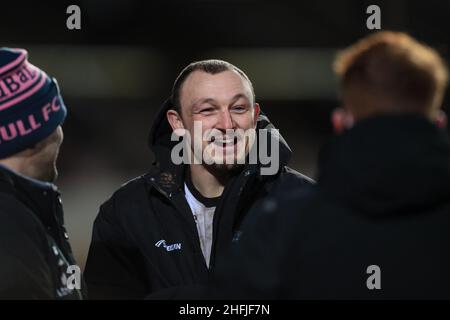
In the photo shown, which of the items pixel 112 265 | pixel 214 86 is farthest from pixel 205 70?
pixel 112 265

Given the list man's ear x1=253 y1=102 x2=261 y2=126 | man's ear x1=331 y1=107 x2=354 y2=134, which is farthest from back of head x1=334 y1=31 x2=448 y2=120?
man's ear x1=253 y1=102 x2=261 y2=126

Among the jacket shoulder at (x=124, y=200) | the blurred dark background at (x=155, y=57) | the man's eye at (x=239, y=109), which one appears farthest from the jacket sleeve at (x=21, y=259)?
the blurred dark background at (x=155, y=57)

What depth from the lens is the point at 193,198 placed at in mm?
2854

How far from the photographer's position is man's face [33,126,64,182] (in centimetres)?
213

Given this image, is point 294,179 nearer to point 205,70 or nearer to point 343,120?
point 205,70

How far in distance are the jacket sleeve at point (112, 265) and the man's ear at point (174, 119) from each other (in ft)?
1.32

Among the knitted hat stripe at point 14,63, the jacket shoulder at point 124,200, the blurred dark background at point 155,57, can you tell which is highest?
the knitted hat stripe at point 14,63

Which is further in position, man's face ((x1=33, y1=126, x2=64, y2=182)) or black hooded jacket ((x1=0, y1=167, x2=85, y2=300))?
man's face ((x1=33, y1=126, x2=64, y2=182))

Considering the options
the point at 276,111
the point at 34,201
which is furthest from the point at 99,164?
the point at 34,201

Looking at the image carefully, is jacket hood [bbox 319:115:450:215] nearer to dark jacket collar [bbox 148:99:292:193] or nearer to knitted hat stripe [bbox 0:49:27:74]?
knitted hat stripe [bbox 0:49:27:74]

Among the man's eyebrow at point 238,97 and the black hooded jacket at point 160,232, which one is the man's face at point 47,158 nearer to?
the black hooded jacket at point 160,232

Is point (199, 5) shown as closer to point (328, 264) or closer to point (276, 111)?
point (276, 111)

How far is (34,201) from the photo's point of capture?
2.06 metres

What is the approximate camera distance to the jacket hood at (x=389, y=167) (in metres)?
1.54
